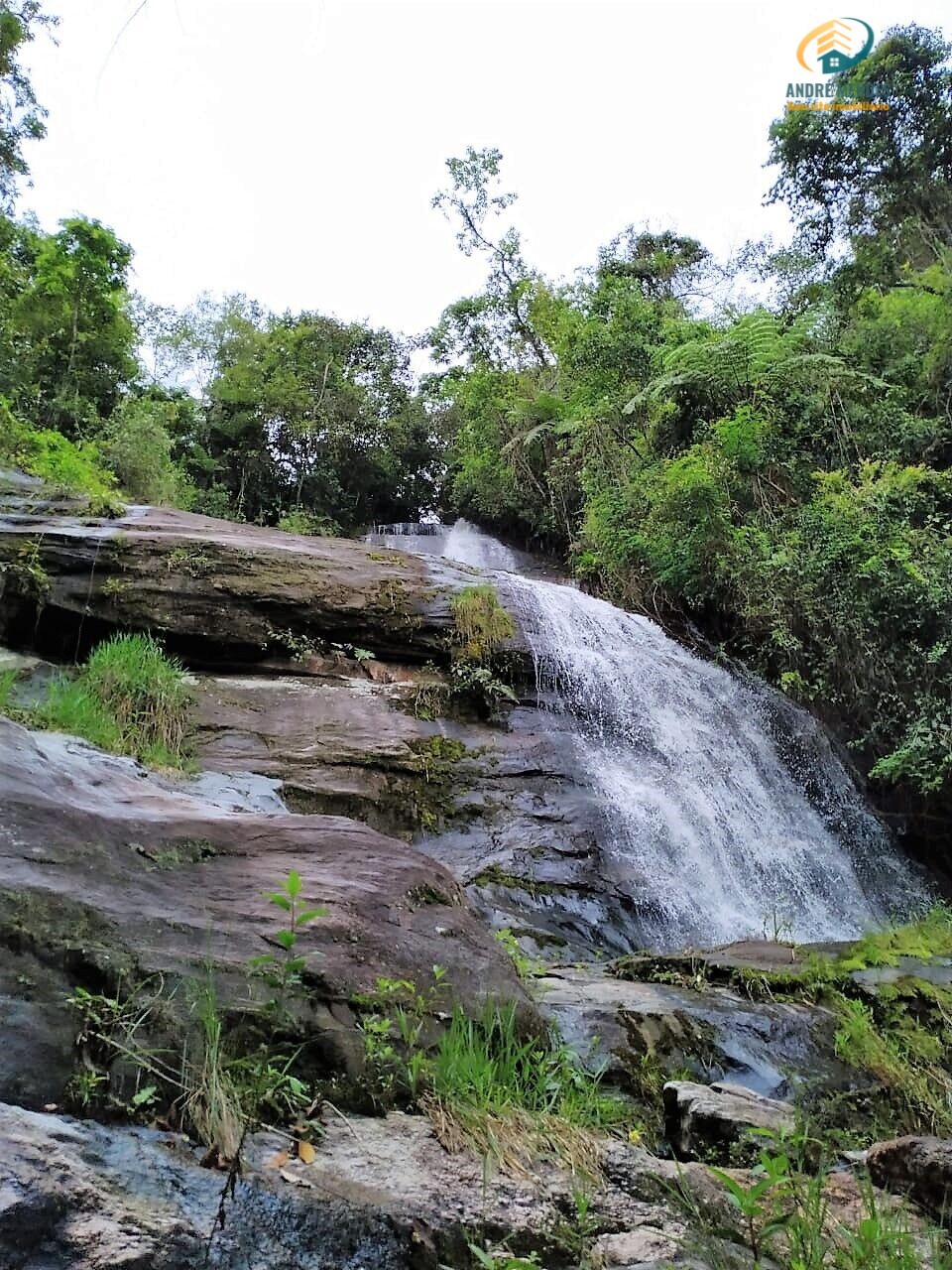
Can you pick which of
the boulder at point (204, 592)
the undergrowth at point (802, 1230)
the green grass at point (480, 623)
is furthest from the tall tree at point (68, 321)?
the undergrowth at point (802, 1230)

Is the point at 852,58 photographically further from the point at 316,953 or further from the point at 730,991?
the point at 316,953

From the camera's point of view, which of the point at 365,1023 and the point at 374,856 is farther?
the point at 374,856

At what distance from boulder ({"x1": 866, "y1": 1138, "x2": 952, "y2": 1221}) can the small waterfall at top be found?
4012mm

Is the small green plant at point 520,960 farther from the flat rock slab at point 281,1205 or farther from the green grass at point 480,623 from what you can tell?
the green grass at point 480,623

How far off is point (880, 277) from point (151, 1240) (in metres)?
19.4

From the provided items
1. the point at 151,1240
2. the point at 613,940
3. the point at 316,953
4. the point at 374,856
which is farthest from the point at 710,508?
the point at 151,1240

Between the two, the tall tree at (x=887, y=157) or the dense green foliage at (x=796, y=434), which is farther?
the tall tree at (x=887, y=157)

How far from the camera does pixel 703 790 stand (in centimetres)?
830

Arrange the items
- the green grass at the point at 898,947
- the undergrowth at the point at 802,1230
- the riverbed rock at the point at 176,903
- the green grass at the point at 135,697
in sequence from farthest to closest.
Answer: the green grass at the point at 135,697 → the green grass at the point at 898,947 → the riverbed rock at the point at 176,903 → the undergrowth at the point at 802,1230

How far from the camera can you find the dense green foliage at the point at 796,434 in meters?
10.4

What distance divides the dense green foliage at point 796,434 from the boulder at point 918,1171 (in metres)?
7.94

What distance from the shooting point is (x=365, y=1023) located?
2568mm

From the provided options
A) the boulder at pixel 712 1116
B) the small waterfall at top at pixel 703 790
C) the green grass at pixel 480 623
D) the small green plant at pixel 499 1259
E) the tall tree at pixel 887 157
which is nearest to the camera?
the small green plant at pixel 499 1259

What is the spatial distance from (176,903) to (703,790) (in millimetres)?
6515
